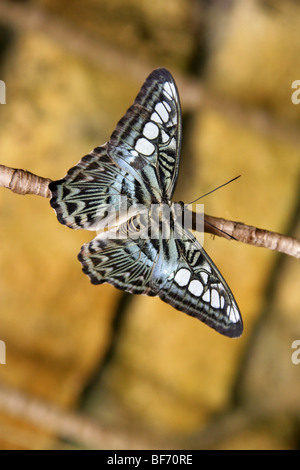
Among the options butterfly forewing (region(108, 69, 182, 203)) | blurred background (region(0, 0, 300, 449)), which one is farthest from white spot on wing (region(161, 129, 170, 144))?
blurred background (region(0, 0, 300, 449))

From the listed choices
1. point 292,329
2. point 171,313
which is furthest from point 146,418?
point 292,329

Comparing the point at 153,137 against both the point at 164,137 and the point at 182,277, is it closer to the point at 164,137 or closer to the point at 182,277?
the point at 164,137

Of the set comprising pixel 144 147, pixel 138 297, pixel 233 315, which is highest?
pixel 138 297

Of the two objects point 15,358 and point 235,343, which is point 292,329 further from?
point 15,358

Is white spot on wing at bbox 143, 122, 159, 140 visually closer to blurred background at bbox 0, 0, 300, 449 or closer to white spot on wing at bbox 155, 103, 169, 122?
white spot on wing at bbox 155, 103, 169, 122

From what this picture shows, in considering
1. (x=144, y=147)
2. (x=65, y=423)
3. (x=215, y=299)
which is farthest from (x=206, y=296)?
(x=65, y=423)

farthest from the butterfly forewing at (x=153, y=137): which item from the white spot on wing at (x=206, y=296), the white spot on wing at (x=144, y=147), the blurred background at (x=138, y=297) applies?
the blurred background at (x=138, y=297)
